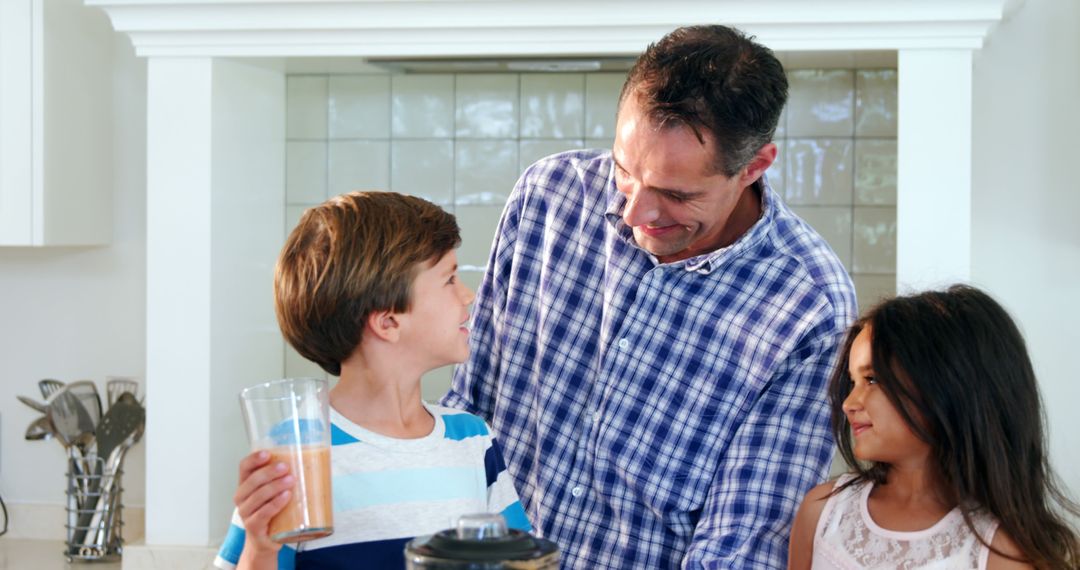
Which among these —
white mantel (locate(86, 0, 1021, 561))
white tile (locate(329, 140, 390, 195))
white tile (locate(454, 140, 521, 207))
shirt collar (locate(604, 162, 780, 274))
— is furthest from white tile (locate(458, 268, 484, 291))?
shirt collar (locate(604, 162, 780, 274))

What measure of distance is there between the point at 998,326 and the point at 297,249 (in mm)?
780

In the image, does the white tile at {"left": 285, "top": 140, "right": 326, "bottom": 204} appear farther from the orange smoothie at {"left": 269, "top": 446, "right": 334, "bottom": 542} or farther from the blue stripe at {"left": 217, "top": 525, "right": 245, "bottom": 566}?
the orange smoothie at {"left": 269, "top": 446, "right": 334, "bottom": 542}

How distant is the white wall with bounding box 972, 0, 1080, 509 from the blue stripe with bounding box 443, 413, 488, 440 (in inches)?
60.2

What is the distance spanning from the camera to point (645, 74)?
1.46m

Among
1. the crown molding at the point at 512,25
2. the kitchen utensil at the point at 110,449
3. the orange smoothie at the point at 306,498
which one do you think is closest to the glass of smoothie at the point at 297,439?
the orange smoothie at the point at 306,498

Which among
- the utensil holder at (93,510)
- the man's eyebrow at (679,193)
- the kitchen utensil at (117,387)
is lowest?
the utensil holder at (93,510)

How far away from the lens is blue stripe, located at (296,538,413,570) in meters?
1.17

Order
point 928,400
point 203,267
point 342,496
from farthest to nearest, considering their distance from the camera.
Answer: point 203,267, point 928,400, point 342,496

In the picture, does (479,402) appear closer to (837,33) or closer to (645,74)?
(645,74)

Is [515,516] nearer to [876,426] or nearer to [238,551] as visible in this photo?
[238,551]

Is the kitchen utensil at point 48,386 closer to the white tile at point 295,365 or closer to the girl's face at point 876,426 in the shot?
the white tile at point 295,365

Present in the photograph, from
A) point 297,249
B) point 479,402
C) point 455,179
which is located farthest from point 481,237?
point 297,249

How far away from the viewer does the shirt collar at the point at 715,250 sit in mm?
1536

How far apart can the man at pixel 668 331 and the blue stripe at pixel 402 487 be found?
326mm
